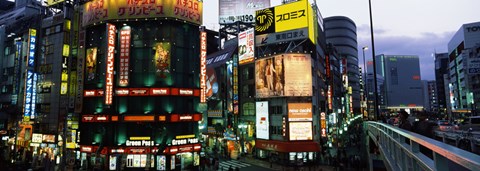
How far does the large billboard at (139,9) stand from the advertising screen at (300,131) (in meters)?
19.1

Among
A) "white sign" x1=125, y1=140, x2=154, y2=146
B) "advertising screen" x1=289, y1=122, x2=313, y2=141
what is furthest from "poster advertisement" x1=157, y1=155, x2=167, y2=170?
Answer: "advertising screen" x1=289, y1=122, x2=313, y2=141

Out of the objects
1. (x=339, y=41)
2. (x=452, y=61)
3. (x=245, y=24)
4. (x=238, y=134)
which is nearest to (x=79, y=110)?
(x=238, y=134)

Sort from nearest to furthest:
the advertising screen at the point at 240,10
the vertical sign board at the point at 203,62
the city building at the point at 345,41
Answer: the vertical sign board at the point at 203,62
the advertising screen at the point at 240,10
the city building at the point at 345,41

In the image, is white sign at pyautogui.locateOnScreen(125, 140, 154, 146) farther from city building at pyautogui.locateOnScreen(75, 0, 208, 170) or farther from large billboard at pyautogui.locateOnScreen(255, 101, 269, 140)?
large billboard at pyautogui.locateOnScreen(255, 101, 269, 140)

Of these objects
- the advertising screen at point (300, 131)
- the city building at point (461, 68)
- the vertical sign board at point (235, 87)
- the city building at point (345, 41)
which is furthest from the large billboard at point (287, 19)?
the city building at point (345, 41)

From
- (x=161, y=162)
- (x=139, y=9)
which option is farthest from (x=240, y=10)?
(x=161, y=162)

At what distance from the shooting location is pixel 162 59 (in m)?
36.7

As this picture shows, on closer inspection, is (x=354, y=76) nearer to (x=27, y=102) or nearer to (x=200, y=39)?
(x=200, y=39)

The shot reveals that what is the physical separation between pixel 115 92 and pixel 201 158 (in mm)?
13361

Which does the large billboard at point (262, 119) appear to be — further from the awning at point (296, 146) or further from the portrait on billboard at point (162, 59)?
the portrait on billboard at point (162, 59)

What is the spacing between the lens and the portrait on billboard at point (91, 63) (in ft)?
126

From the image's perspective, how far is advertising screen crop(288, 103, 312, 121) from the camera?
40.8 m

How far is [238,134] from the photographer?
4956 cm

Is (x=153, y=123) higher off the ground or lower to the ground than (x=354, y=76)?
lower
